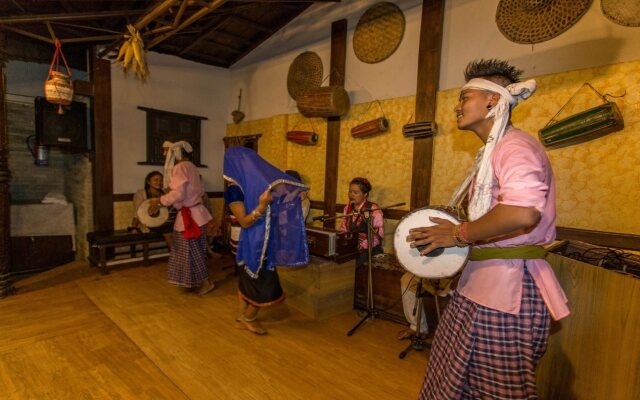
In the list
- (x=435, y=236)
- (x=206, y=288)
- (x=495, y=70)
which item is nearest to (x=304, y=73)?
(x=206, y=288)

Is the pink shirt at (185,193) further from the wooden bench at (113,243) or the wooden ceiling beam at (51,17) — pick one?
the wooden ceiling beam at (51,17)

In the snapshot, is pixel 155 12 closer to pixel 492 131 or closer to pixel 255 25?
pixel 255 25

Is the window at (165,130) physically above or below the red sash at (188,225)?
above

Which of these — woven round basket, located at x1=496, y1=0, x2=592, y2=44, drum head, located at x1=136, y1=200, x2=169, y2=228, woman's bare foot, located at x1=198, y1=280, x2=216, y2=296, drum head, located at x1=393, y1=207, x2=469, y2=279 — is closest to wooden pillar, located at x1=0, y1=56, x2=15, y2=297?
drum head, located at x1=136, y1=200, x2=169, y2=228

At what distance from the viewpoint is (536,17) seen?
114 inches

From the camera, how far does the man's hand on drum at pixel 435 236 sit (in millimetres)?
1263

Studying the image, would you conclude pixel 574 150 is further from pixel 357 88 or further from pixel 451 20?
pixel 357 88

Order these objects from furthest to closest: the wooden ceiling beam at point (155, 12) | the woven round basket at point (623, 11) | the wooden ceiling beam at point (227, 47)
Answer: the wooden ceiling beam at point (227, 47)
the wooden ceiling beam at point (155, 12)
the woven round basket at point (623, 11)

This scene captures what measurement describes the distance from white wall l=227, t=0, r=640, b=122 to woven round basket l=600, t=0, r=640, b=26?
0.04m

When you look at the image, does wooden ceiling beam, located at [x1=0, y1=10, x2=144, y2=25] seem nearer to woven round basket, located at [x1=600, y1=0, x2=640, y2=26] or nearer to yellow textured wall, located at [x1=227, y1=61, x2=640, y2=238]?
yellow textured wall, located at [x1=227, y1=61, x2=640, y2=238]

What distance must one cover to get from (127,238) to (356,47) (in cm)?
421

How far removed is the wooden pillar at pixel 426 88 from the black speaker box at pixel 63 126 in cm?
482

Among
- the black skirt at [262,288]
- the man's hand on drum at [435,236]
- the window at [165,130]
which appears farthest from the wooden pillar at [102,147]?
the man's hand on drum at [435,236]

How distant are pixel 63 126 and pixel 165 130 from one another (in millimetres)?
1491
